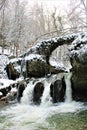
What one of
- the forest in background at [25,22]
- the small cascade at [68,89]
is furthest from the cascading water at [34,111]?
the forest in background at [25,22]

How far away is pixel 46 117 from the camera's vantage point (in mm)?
10672

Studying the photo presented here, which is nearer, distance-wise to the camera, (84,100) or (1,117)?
(1,117)

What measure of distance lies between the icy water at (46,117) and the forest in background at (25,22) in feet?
48.9

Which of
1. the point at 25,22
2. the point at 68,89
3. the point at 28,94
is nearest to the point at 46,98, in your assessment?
the point at 68,89

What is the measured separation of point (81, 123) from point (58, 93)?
15.3 ft

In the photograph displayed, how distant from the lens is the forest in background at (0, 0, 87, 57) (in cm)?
3232

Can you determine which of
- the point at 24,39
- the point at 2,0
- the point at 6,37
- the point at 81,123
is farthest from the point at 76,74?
the point at 24,39

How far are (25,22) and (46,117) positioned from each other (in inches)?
1187

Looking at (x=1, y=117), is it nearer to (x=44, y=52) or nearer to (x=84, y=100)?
(x=84, y=100)

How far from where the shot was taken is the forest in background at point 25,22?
3232 cm

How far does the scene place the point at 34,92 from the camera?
15133 mm

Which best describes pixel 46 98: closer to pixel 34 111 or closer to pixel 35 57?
pixel 34 111

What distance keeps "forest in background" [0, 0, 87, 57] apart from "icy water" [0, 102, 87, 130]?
48.9 feet

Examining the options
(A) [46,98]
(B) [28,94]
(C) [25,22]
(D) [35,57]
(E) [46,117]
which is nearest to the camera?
(E) [46,117]
